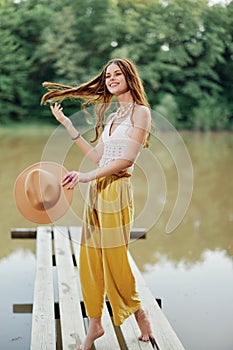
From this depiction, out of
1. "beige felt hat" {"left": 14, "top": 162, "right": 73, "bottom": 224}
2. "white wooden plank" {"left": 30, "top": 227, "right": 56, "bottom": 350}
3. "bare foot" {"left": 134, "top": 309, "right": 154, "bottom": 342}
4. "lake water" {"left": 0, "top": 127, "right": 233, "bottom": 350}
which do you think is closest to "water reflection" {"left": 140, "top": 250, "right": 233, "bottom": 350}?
"lake water" {"left": 0, "top": 127, "right": 233, "bottom": 350}

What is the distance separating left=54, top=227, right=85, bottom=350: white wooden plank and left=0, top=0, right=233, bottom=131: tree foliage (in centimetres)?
1016

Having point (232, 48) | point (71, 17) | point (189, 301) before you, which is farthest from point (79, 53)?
point (189, 301)

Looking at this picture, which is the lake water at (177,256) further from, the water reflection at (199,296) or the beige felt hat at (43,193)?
the beige felt hat at (43,193)

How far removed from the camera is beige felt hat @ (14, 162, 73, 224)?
198cm

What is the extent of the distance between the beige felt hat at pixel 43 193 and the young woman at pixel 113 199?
0.31ft

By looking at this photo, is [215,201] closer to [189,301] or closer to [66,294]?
[189,301]

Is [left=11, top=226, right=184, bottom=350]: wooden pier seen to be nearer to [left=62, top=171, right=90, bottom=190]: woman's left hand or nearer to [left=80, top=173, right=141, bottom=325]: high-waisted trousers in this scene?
[left=80, top=173, right=141, bottom=325]: high-waisted trousers

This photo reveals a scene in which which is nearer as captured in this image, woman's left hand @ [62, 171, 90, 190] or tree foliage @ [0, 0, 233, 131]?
woman's left hand @ [62, 171, 90, 190]

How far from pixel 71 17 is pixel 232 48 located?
12.6 ft

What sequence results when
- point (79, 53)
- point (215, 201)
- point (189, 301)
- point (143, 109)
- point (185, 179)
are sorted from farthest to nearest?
1. point (79, 53)
2. point (185, 179)
3. point (215, 201)
4. point (189, 301)
5. point (143, 109)

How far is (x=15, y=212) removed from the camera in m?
4.61

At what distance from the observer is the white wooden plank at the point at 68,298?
2127 millimetres

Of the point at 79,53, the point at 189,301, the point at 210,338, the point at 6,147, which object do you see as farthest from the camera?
the point at 79,53

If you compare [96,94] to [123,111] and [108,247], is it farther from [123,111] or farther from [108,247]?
[108,247]
